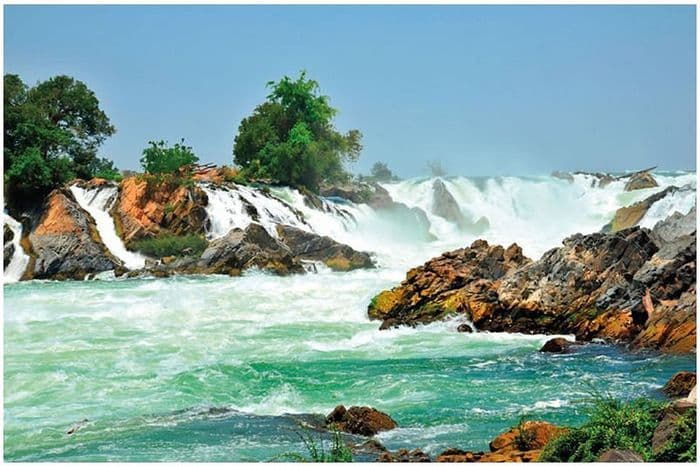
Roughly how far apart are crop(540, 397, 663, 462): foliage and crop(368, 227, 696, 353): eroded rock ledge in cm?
597

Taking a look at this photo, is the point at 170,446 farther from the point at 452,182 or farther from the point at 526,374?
the point at 452,182

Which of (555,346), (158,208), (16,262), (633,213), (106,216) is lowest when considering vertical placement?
(555,346)

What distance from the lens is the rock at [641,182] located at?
43.0 meters

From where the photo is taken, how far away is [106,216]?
29328mm

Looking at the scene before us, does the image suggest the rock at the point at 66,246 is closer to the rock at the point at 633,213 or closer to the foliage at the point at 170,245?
the foliage at the point at 170,245

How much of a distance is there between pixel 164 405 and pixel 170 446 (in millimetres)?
1985

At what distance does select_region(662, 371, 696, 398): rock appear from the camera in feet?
32.6

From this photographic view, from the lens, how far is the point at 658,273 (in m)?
14.9

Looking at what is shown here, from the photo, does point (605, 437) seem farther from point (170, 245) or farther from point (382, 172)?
point (382, 172)

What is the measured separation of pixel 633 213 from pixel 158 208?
1842 centimetres

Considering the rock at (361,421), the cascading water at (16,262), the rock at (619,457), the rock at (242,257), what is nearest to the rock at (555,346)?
the rock at (361,421)

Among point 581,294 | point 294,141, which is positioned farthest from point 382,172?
point 581,294

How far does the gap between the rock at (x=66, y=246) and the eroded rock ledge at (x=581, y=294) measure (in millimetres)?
12201

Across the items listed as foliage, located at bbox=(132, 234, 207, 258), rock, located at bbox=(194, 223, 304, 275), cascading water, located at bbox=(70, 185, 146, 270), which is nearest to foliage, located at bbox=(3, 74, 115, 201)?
cascading water, located at bbox=(70, 185, 146, 270)
